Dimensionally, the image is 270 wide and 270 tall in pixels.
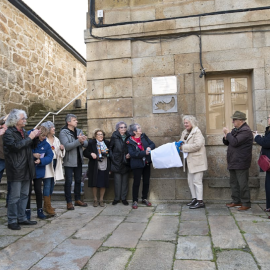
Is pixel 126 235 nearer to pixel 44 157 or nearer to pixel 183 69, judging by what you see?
pixel 44 157

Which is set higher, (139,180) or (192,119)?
(192,119)

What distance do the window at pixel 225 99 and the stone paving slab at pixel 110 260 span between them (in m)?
3.58

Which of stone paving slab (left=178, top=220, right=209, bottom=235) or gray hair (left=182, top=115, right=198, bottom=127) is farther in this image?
gray hair (left=182, top=115, right=198, bottom=127)

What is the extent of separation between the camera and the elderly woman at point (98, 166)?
19.0ft

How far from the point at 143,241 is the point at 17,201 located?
→ 6.54 feet

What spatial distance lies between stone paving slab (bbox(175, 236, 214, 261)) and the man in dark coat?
232 centimetres

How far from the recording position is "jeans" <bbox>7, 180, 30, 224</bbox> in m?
4.34

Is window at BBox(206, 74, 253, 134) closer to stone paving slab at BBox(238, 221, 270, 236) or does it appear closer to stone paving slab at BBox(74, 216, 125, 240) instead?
stone paving slab at BBox(238, 221, 270, 236)

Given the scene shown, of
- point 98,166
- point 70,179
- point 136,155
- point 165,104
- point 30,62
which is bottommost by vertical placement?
point 70,179

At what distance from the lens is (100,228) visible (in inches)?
169

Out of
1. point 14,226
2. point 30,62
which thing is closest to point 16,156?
point 14,226

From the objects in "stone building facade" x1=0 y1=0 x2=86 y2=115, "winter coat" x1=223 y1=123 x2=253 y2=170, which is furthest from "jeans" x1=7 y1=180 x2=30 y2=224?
"stone building facade" x1=0 y1=0 x2=86 y2=115

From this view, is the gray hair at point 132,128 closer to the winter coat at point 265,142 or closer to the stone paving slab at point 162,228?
the stone paving slab at point 162,228

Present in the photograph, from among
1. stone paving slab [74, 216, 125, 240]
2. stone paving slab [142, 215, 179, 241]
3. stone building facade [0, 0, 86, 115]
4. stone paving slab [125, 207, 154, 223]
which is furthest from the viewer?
stone building facade [0, 0, 86, 115]
